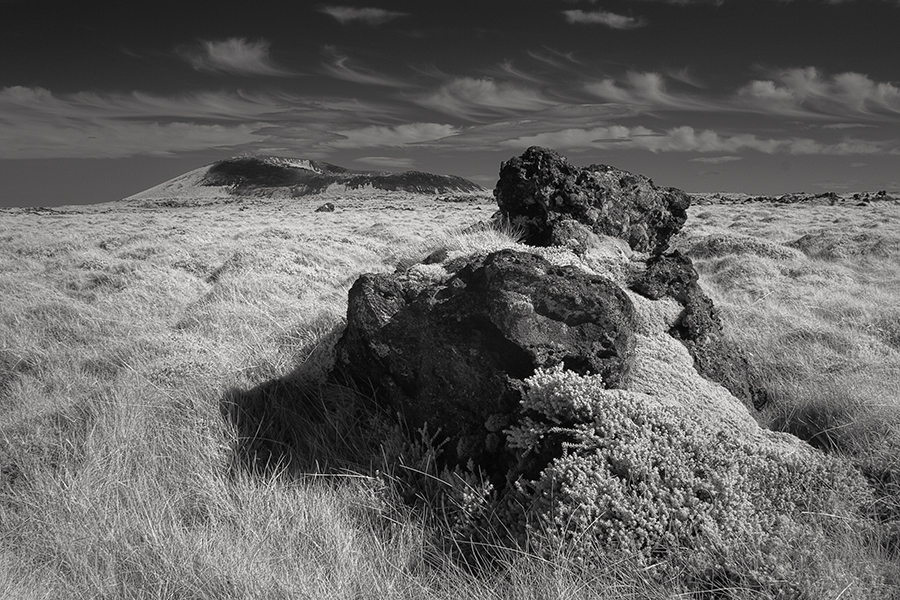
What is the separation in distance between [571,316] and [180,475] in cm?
278

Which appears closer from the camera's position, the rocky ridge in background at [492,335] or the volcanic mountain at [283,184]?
the rocky ridge in background at [492,335]

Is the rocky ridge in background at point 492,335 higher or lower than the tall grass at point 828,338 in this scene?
higher

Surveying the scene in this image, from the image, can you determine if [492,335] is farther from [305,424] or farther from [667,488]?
[305,424]

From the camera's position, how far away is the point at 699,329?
472cm

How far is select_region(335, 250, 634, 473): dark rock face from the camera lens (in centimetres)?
350

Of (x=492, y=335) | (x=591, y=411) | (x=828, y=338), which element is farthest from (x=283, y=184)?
(x=591, y=411)

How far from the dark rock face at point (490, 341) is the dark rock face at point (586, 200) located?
5.51 meters

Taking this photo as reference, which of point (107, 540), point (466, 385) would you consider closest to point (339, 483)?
point (466, 385)

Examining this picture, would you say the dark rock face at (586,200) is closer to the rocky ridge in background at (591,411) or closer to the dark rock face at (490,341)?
the rocky ridge in background at (591,411)

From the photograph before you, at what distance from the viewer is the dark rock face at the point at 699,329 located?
4.42 metres

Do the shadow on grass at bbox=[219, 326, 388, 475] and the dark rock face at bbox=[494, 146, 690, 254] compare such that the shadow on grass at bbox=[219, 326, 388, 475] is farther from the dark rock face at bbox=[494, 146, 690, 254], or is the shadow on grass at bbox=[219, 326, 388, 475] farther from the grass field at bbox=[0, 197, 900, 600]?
the dark rock face at bbox=[494, 146, 690, 254]

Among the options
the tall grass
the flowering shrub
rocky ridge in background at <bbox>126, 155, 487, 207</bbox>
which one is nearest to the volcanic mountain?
rocky ridge in background at <bbox>126, 155, 487, 207</bbox>

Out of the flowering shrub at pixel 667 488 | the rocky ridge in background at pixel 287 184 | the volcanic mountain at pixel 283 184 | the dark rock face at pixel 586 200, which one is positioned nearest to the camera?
the flowering shrub at pixel 667 488

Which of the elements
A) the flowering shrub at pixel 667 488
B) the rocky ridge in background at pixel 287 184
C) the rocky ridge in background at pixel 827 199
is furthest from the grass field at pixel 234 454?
the rocky ridge in background at pixel 287 184
